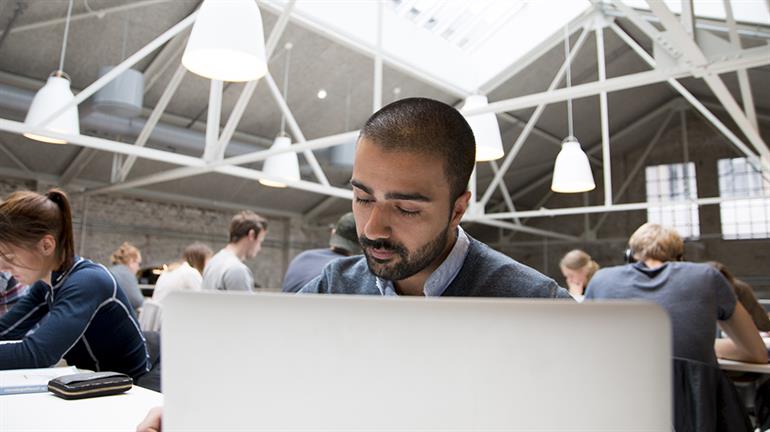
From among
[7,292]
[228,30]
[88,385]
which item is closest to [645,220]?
[228,30]

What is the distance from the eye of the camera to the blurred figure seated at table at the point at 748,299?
343 centimetres

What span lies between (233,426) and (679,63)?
417 cm

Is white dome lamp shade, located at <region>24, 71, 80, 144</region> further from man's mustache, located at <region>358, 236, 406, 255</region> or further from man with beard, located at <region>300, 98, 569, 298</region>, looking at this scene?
man's mustache, located at <region>358, 236, 406, 255</region>

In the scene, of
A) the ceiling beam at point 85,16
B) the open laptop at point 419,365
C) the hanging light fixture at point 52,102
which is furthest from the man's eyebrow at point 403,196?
the ceiling beam at point 85,16

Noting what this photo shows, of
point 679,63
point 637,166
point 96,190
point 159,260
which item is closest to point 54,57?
point 96,190

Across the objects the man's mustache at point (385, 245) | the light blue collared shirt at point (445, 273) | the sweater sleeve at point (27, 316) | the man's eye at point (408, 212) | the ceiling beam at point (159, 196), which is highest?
the ceiling beam at point (159, 196)

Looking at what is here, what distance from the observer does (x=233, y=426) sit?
50 cm

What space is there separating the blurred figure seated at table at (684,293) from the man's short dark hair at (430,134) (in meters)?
1.58

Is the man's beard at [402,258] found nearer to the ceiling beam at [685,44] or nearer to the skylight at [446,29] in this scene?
the ceiling beam at [685,44]

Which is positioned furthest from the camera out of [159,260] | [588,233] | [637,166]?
[588,233]

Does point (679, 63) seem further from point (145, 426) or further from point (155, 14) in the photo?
point (155, 14)

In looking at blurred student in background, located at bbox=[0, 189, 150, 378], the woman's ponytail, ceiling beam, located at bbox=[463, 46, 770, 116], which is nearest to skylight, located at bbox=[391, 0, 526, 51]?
ceiling beam, located at bbox=[463, 46, 770, 116]

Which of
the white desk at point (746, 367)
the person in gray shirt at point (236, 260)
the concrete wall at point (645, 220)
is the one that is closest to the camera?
the white desk at point (746, 367)

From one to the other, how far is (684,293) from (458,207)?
179 cm
